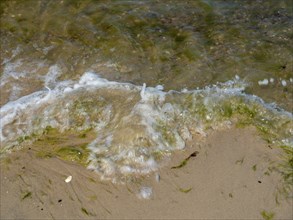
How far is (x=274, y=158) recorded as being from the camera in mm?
4488

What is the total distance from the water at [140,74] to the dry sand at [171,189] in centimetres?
18

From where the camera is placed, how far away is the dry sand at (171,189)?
4.07 m

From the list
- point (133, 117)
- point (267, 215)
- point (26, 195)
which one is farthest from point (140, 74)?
point (267, 215)

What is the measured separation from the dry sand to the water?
185mm

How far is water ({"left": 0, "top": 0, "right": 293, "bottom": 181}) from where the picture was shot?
4.76 m

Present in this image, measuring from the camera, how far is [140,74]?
18.0 feet

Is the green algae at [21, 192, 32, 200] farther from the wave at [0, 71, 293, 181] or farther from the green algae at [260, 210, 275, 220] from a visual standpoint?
the green algae at [260, 210, 275, 220]

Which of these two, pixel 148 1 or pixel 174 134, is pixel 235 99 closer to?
pixel 174 134

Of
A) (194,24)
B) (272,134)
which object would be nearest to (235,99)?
(272,134)

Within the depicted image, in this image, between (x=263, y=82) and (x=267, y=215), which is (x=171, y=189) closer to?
(x=267, y=215)

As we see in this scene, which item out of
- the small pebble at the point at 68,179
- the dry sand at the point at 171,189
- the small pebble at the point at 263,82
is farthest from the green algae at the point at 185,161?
the small pebble at the point at 263,82

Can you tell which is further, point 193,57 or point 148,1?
point 148,1

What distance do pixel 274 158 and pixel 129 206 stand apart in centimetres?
156

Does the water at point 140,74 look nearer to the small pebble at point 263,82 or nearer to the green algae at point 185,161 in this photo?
the small pebble at point 263,82
